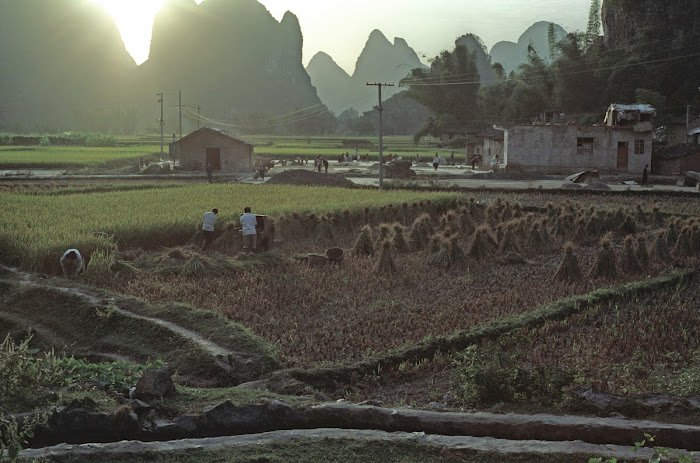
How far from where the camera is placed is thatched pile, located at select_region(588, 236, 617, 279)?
14562 mm

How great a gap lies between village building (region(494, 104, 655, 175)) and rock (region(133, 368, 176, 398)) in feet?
130

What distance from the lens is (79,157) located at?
168 feet

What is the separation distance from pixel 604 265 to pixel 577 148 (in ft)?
101

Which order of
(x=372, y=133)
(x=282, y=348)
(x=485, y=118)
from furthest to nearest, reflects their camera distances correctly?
1. (x=372, y=133)
2. (x=485, y=118)
3. (x=282, y=348)

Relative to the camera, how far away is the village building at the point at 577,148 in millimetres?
43656

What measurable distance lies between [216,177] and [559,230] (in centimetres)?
2478

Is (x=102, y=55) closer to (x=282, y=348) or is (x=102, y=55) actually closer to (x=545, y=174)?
(x=545, y=174)

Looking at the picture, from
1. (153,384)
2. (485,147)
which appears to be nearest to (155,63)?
(485,147)

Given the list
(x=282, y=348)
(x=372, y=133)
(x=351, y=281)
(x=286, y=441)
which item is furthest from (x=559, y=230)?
(x=372, y=133)

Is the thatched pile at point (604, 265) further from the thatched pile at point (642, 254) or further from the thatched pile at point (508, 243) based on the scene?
the thatched pile at point (508, 243)

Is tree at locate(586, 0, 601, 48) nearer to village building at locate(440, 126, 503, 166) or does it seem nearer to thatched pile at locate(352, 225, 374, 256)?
village building at locate(440, 126, 503, 166)

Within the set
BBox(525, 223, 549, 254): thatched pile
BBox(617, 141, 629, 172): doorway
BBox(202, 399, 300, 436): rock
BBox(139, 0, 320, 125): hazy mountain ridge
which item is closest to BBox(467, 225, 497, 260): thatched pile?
BBox(525, 223, 549, 254): thatched pile

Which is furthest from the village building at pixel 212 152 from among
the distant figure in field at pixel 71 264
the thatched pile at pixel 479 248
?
the distant figure in field at pixel 71 264

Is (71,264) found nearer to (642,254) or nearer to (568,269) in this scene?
(568,269)
